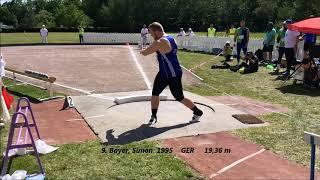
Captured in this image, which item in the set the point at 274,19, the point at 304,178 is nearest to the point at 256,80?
the point at 304,178

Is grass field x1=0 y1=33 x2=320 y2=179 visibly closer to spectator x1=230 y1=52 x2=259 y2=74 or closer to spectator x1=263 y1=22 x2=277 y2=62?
spectator x1=230 y1=52 x2=259 y2=74

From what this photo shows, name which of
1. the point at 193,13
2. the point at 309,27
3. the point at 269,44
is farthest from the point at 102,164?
the point at 193,13

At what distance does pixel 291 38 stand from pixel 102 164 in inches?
409

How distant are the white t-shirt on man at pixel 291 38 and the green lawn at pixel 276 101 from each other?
1254 millimetres

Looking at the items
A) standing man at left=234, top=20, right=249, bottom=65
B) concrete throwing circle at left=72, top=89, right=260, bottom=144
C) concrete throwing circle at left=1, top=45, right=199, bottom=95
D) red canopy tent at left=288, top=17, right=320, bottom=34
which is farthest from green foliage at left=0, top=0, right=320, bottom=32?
concrete throwing circle at left=72, top=89, right=260, bottom=144

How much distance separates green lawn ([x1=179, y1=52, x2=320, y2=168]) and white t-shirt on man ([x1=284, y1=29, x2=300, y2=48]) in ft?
4.12

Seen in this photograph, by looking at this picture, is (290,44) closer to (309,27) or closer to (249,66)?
(309,27)

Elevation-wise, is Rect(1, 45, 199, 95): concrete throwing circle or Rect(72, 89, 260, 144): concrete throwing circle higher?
Rect(72, 89, 260, 144): concrete throwing circle

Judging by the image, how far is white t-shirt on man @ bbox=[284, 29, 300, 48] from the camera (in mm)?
15067

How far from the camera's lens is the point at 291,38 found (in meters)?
15.1

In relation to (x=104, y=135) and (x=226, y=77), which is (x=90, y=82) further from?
(x=104, y=135)

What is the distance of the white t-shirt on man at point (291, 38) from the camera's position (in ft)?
49.4

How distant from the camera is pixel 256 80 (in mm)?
15266

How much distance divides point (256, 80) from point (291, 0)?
58.9 meters
